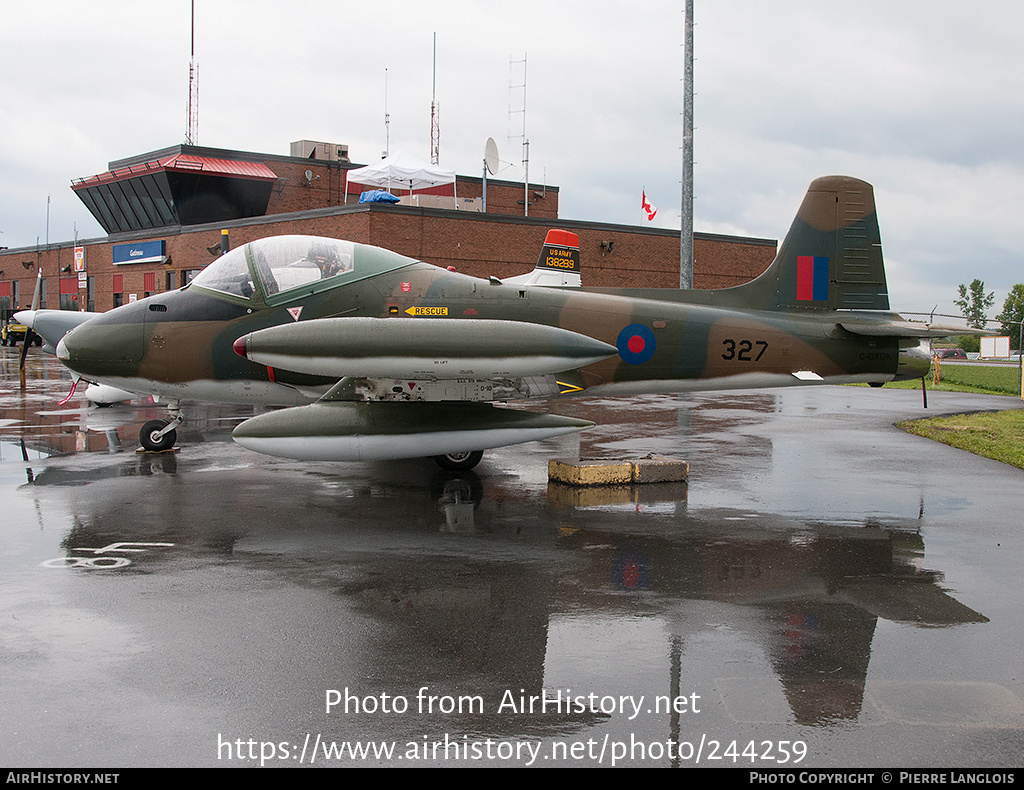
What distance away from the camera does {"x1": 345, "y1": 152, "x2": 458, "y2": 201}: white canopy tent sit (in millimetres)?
35719

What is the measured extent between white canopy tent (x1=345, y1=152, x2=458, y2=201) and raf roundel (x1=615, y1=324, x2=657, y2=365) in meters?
28.4

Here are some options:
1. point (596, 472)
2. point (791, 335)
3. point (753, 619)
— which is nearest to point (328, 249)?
point (596, 472)

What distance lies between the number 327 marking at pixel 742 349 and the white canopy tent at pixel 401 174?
2871cm

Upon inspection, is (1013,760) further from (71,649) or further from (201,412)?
(201,412)

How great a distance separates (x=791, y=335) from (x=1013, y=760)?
6517mm

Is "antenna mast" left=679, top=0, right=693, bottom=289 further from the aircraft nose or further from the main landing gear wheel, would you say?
the aircraft nose

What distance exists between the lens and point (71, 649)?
4.28 metres

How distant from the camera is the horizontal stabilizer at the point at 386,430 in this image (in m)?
7.34

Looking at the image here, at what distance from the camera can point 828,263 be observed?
384 inches

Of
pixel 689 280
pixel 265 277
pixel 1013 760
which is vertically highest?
pixel 689 280

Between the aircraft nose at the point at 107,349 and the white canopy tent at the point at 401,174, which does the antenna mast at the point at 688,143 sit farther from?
the white canopy tent at the point at 401,174

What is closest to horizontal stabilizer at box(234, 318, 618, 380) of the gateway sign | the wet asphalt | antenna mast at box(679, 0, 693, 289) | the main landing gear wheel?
the wet asphalt

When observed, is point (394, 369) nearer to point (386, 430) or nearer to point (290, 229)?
point (386, 430)

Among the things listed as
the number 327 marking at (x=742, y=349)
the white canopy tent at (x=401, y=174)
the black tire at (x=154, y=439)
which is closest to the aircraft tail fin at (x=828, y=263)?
the number 327 marking at (x=742, y=349)
